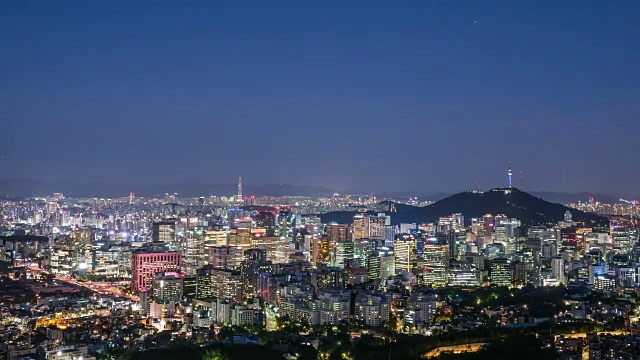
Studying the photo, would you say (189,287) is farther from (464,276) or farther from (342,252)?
(342,252)

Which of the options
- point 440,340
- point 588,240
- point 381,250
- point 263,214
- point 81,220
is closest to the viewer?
point 440,340

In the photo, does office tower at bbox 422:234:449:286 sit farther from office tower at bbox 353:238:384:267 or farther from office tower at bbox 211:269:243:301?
office tower at bbox 211:269:243:301

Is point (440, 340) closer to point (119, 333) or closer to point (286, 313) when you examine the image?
point (286, 313)

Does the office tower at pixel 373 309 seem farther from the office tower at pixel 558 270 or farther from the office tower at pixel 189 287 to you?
the office tower at pixel 558 270

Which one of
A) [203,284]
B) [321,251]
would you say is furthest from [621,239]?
[203,284]

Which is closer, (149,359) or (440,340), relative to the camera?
(149,359)

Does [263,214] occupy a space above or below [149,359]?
above

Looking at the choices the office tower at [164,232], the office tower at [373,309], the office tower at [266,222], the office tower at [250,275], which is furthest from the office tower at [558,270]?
the office tower at [164,232]

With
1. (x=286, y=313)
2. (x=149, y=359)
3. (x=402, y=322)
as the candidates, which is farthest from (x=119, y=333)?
(x=402, y=322)
